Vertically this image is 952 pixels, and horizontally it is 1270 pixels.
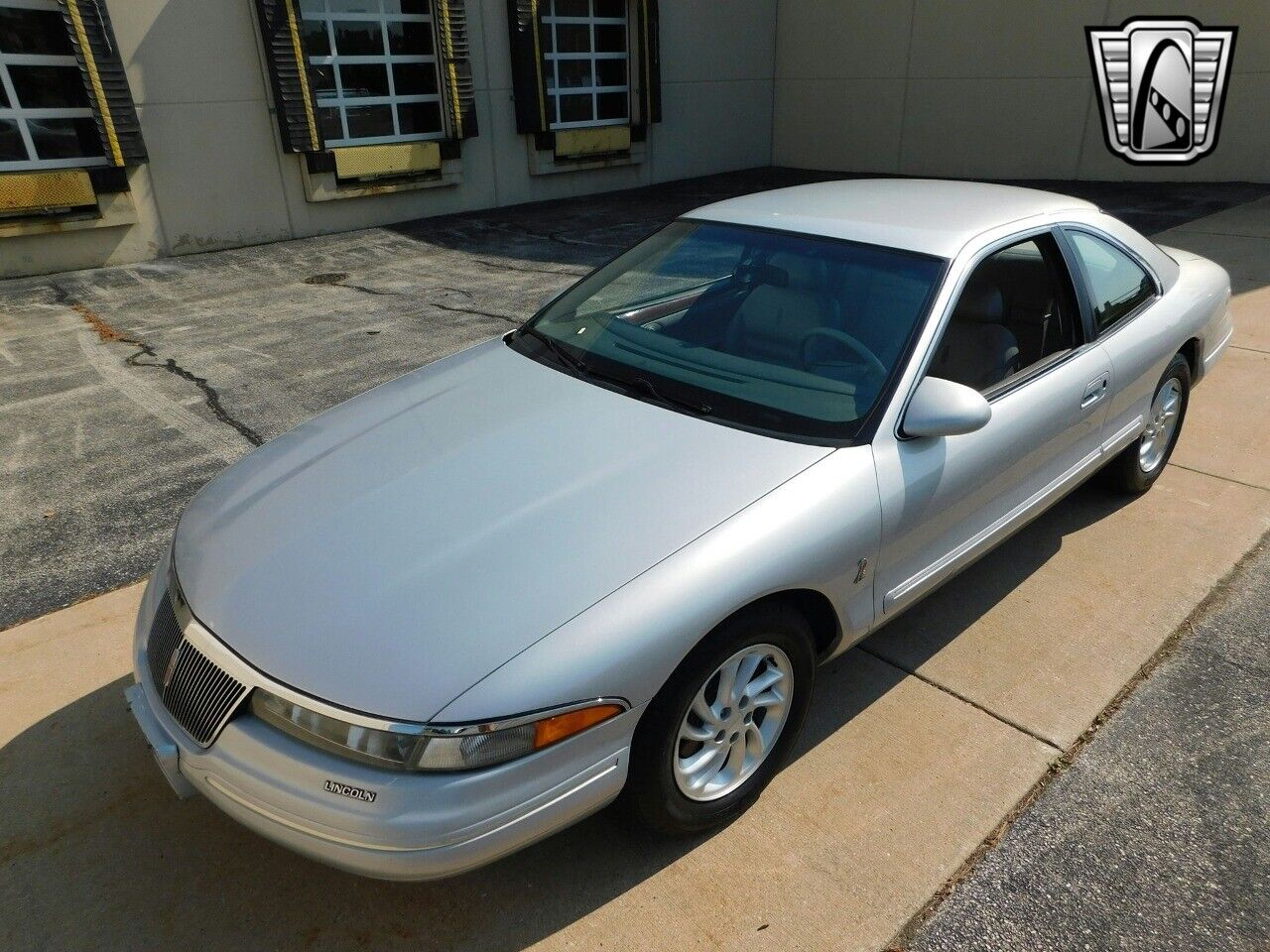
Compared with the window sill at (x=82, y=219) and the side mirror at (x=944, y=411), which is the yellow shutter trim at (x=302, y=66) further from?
the side mirror at (x=944, y=411)

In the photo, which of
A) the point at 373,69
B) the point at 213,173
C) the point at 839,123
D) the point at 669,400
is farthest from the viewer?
the point at 839,123

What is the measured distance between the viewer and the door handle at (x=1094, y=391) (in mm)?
3381

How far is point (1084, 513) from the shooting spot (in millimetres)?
4219

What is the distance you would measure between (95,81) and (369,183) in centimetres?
318

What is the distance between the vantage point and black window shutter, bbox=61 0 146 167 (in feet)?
28.1

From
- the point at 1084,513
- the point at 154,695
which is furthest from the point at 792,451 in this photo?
the point at 1084,513

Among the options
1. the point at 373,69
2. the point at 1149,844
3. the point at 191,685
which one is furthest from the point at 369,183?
the point at 1149,844

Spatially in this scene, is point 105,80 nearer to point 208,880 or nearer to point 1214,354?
point 208,880

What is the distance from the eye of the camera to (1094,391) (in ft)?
11.3

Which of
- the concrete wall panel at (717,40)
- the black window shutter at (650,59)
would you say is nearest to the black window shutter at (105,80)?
the black window shutter at (650,59)

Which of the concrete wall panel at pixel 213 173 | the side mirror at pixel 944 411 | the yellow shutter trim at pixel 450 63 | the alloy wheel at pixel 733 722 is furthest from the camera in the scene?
the yellow shutter trim at pixel 450 63

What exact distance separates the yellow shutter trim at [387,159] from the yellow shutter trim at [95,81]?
242 centimetres

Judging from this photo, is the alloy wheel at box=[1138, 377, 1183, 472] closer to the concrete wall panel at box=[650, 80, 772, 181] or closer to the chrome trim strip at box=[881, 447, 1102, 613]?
the chrome trim strip at box=[881, 447, 1102, 613]

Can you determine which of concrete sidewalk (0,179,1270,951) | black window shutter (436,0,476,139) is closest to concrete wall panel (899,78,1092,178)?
black window shutter (436,0,476,139)
